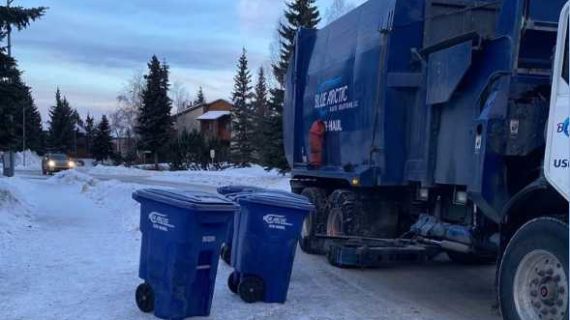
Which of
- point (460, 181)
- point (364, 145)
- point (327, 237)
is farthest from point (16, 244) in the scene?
point (460, 181)

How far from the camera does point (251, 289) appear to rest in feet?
24.3

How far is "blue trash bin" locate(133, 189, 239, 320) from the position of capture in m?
6.35

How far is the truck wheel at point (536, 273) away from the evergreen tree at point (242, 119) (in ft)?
174

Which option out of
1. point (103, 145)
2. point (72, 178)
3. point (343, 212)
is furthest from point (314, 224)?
point (103, 145)

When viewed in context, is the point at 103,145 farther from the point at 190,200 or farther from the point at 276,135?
the point at 190,200

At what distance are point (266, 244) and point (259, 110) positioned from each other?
2414 inches

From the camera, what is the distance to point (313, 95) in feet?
41.0

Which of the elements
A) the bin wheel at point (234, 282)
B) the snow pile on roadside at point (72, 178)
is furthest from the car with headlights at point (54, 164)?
the bin wheel at point (234, 282)

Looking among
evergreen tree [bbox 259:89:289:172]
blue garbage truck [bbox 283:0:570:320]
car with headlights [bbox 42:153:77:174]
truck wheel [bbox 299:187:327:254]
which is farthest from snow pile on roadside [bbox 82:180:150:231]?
car with headlights [bbox 42:153:77:174]

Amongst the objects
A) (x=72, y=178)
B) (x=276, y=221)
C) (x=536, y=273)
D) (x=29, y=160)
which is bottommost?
(x=29, y=160)

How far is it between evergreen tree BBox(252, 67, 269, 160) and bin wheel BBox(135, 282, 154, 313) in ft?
143

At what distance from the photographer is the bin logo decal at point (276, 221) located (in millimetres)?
7449

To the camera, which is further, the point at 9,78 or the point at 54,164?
the point at 54,164

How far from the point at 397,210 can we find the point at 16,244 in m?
6.32
